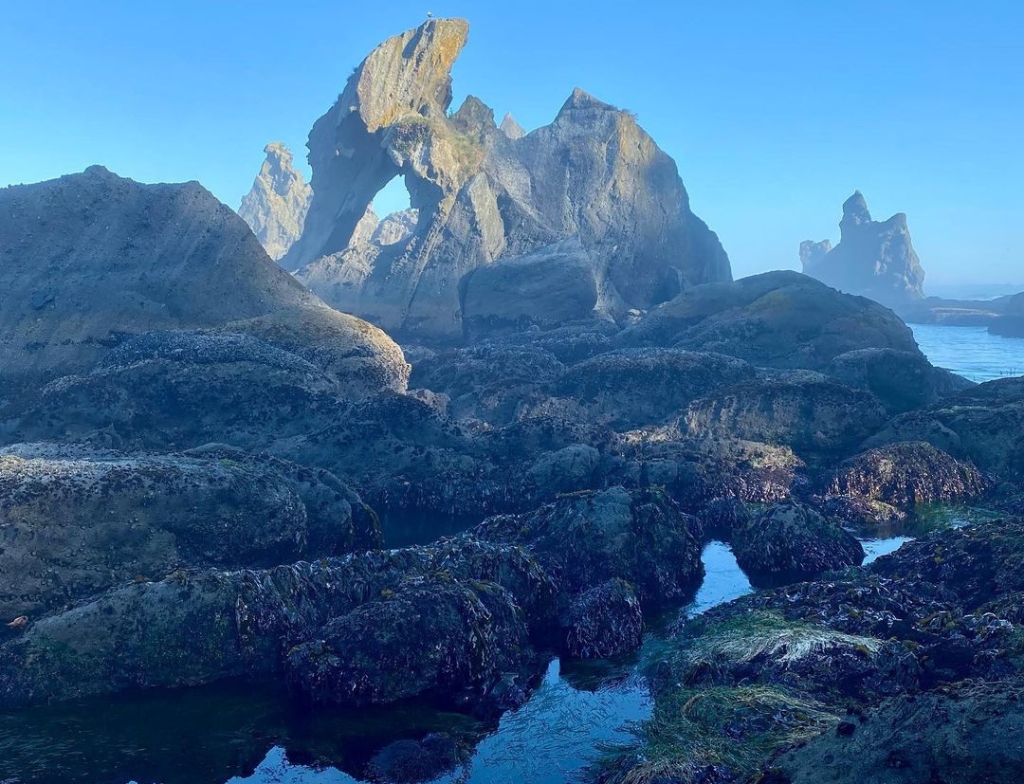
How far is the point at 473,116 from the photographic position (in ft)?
290

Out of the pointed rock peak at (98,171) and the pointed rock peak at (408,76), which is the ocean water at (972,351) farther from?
the pointed rock peak at (98,171)

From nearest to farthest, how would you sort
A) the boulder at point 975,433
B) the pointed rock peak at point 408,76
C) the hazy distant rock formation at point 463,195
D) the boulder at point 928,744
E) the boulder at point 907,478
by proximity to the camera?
the boulder at point 928,744, the boulder at point 907,478, the boulder at point 975,433, the hazy distant rock formation at point 463,195, the pointed rock peak at point 408,76

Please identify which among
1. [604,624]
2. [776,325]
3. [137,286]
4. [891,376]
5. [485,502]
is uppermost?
[137,286]

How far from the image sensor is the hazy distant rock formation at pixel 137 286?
40.2 metres

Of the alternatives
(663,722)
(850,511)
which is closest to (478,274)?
(850,511)

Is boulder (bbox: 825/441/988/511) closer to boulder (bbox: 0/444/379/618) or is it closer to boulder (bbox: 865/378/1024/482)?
boulder (bbox: 865/378/1024/482)

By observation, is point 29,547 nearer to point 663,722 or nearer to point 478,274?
point 663,722

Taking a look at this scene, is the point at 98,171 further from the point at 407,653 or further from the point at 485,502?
the point at 407,653

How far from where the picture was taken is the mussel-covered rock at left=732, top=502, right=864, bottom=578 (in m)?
24.7

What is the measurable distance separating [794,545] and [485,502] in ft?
36.4

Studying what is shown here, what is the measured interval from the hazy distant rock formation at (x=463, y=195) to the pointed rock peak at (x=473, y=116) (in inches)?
5.6

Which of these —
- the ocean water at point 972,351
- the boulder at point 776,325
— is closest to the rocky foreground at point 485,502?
the boulder at point 776,325

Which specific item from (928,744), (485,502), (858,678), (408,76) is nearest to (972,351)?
(408,76)

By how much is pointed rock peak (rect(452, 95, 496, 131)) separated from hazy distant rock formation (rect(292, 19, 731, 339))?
0.14 m
